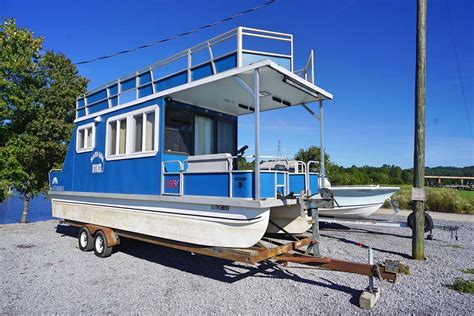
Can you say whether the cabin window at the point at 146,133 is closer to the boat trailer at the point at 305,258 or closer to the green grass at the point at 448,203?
the boat trailer at the point at 305,258

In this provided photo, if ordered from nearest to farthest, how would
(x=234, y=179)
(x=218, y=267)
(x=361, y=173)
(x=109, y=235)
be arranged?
(x=234, y=179), (x=218, y=267), (x=109, y=235), (x=361, y=173)

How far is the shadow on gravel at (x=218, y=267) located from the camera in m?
5.52

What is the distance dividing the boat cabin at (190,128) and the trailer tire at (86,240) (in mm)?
A: 1086

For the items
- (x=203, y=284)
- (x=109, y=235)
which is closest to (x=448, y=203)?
(x=203, y=284)

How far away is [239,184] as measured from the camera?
16.1 ft

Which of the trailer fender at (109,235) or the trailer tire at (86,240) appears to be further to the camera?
the trailer tire at (86,240)

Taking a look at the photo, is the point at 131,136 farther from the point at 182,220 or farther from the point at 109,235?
the point at 182,220

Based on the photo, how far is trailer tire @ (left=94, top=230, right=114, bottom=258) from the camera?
7301 millimetres

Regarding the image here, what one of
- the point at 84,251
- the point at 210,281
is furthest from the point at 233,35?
the point at 84,251

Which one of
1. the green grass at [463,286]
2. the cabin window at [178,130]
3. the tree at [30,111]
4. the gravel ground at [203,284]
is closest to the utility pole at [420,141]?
the gravel ground at [203,284]

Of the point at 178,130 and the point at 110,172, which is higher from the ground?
the point at 178,130

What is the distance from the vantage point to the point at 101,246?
7.55 metres

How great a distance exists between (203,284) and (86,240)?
13.1ft

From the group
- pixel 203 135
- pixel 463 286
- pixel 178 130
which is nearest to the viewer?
pixel 463 286
